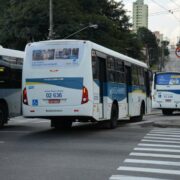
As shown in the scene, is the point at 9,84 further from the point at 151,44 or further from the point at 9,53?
the point at 151,44

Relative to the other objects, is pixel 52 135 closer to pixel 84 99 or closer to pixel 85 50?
pixel 84 99

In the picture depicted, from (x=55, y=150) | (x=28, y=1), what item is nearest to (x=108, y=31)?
(x=28, y=1)

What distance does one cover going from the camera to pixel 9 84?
1978 cm

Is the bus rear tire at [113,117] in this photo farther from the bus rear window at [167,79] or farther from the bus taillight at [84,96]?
the bus rear window at [167,79]

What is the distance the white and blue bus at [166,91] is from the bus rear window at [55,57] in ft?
59.9

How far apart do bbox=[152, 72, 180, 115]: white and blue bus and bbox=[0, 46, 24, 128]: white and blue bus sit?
1544 cm

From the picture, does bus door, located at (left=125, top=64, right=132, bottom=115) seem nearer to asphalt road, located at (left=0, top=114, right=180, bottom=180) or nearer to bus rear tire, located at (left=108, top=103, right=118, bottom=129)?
bus rear tire, located at (left=108, top=103, right=118, bottom=129)

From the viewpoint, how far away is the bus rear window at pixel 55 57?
54.5 ft

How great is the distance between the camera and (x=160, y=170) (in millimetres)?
9922

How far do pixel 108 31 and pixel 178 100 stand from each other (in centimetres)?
2933

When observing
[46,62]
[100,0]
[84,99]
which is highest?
[100,0]

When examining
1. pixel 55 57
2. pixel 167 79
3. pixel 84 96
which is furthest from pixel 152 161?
pixel 167 79

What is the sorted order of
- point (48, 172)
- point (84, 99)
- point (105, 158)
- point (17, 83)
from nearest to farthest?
point (48, 172), point (105, 158), point (84, 99), point (17, 83)

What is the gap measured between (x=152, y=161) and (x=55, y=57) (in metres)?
6.68
